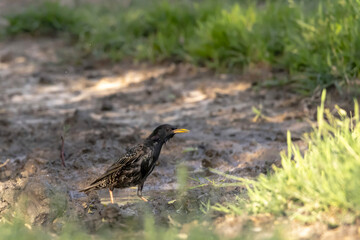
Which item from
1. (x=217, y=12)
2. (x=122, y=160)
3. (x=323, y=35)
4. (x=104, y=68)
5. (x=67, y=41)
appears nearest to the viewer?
(x=122, y=160)

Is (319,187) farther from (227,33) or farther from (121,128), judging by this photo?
(227,33)

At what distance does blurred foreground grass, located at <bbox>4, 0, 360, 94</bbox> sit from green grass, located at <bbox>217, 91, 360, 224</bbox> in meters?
3.55

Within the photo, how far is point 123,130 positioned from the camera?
826 cm

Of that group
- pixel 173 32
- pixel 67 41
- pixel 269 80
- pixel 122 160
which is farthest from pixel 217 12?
pixel 122 160

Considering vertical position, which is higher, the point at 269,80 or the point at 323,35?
the point at 323,35

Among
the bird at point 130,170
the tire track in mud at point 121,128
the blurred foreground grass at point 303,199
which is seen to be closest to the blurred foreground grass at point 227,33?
the tire track in mud at point 121,128

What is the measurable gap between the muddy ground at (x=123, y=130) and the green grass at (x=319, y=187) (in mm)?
218

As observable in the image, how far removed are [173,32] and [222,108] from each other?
3031 millimetres

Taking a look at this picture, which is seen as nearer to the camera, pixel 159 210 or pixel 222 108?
pixel 159 210

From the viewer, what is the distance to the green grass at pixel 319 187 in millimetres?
4027

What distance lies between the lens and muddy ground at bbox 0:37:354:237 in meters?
5.59

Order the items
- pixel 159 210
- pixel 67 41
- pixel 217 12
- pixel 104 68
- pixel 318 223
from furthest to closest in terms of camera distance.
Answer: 1. pixel 67 41
2. pixel 104 68
3. pixel 217 12
4. pixel 159 210
5. pixel 318 223

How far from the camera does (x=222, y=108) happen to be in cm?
877

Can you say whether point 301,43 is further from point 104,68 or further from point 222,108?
point 104,68
